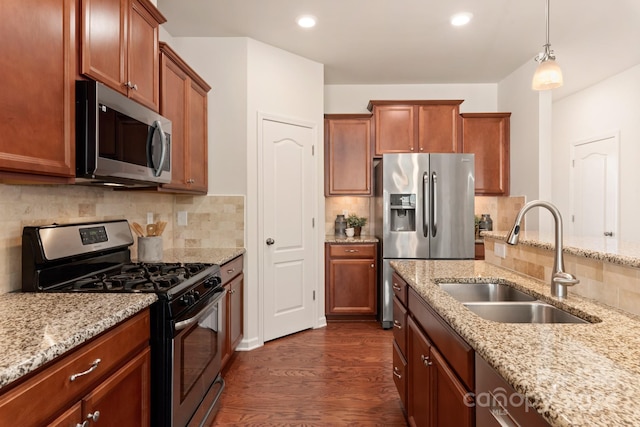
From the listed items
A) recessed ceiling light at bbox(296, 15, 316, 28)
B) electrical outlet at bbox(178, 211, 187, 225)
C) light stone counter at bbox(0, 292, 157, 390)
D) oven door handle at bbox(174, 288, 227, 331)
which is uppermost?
recessed ceiling light at bbox(296, 15, 316, 28)

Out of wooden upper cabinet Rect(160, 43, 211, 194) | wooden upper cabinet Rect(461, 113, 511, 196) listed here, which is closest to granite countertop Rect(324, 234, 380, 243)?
wooden upper cabinet Rect(461, 113, 511, 196)

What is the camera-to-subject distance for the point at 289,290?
11.7ft

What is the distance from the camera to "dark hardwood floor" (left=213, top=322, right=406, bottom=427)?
2.23 metres

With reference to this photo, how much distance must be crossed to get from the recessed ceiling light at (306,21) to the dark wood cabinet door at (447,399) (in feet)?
8.74

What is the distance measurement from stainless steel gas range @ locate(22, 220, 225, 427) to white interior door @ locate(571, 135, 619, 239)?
14.6 ft

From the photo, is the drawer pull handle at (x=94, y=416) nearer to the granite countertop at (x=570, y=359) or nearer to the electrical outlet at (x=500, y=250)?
the granite countertop at (x=570, y=359)

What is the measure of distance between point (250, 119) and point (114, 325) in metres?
2.37

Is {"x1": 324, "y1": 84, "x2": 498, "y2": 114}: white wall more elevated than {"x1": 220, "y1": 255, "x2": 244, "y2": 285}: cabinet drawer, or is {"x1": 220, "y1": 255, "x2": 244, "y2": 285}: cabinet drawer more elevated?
{"x1": 324, "y1": 84, "x2": 498, "y2": 114}: white wall

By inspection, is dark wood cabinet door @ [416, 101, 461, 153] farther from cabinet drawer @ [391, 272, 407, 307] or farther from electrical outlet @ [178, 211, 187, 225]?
electrical outlet @ [178, 211, 187, 225]

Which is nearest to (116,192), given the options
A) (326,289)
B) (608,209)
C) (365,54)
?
(326,289)

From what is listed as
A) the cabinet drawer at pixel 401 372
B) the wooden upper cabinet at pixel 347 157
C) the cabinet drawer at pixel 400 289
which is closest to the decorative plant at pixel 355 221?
the wooden upper cabinet at pixel 347 157

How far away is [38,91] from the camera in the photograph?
1300 mm

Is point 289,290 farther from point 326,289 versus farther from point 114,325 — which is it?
point 114,325

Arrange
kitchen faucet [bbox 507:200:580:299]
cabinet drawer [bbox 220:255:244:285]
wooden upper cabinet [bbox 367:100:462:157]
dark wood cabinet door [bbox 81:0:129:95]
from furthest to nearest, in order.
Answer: wooden upper cabinet [bbox 367:100:462:157], cabinet drawer [bbox 220:255:244:285], dark wood cabinet door [bbox 81:0:129:95], kitchen faucet [bbox 507:200:580:299]
